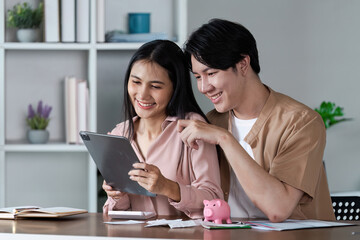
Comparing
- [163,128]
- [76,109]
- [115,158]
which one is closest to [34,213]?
[115,158]

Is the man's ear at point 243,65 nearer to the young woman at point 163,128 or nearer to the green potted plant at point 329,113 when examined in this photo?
the young woman at point 163,128

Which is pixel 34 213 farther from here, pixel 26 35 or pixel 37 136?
pixel 26 35

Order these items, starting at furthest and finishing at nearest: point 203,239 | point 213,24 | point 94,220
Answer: point 213,24 < point 94,220 < point 203,239

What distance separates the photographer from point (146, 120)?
2.11 metres

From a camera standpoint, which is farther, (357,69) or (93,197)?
(357,69)

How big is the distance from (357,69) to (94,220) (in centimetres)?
244

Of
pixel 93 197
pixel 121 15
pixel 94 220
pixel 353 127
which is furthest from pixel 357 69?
pixel 94 220

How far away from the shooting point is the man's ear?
2.02 meters

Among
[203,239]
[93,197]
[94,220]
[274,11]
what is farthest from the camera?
[274,11]

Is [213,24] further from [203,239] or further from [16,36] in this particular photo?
[16,36]

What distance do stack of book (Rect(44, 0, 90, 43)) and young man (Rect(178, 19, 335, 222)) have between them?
3.13 feet

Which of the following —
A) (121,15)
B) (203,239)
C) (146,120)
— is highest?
(121,15)

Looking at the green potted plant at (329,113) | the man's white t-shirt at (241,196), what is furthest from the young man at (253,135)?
the green potted plant at (329,113)

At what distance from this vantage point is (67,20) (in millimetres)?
2861
